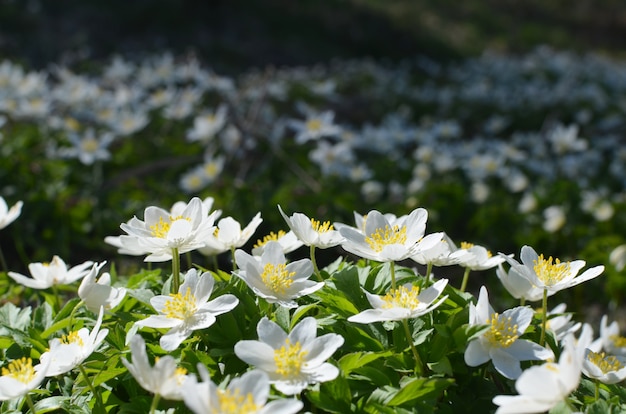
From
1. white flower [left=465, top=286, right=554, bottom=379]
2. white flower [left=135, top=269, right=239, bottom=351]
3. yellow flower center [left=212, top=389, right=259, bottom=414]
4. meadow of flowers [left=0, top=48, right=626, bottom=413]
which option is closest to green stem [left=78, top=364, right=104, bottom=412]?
meadow of flowers [left=0, top=48, right=626, bottom=413]

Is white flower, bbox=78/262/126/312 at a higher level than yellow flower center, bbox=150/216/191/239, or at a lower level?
lower

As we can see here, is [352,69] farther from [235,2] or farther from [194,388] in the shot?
[194,388]

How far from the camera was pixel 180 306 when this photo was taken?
1.35 meters

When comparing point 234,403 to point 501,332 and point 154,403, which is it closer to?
point 154,403

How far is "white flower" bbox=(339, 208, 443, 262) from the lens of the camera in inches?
54.8

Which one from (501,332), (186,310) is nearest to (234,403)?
(186,310)

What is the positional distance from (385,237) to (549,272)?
0.36 m

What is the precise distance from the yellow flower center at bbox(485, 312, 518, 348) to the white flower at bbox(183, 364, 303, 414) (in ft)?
1.45

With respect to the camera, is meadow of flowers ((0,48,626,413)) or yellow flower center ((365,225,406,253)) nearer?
meadow of flowers ((0,48,626,413))

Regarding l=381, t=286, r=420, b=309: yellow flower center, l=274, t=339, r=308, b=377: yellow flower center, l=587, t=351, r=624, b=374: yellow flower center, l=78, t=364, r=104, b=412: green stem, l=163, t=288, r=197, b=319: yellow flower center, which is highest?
l=381, t=286, r=420, b=309: yellow flower center

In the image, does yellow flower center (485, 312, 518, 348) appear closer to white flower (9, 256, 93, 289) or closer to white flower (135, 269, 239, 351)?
white flower (135, 269, 239, 351)

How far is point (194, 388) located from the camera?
39.4 inches

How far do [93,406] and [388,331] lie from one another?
631 millimetres

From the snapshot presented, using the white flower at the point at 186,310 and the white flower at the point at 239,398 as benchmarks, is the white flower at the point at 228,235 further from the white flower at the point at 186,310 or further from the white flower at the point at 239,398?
the white flower at the point at 239,398
